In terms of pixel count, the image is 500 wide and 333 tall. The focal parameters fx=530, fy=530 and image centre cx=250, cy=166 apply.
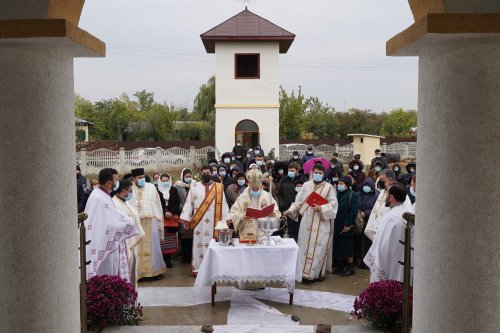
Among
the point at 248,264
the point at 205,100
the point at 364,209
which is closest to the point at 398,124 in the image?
the point at 205,100

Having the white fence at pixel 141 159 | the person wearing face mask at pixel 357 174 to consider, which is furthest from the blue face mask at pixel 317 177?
the white fence at pixel 141 159

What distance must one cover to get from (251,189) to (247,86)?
16.5 metres

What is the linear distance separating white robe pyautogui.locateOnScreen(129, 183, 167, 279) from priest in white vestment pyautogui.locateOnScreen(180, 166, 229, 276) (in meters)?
0.59

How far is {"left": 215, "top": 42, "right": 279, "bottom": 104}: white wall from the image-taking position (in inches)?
959

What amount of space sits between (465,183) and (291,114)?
4039 cm

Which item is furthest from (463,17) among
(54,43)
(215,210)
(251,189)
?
(215,210)

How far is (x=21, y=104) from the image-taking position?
11.9 feet

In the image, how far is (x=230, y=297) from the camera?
8180 mm

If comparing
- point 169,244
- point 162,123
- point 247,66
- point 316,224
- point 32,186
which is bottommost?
point 169,244

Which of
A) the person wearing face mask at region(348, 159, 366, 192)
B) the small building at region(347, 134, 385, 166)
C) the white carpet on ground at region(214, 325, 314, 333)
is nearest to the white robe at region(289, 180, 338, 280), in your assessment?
the person wearing face mask at region(348, 159, 366, 192)

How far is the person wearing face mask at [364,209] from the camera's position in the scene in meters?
10.1

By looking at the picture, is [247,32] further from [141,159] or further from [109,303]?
[109,303]

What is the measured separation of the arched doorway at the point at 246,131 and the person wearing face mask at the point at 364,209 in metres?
14.4

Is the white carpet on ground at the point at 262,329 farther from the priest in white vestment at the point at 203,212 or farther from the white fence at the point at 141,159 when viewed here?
the white fence at the point at 141,159
